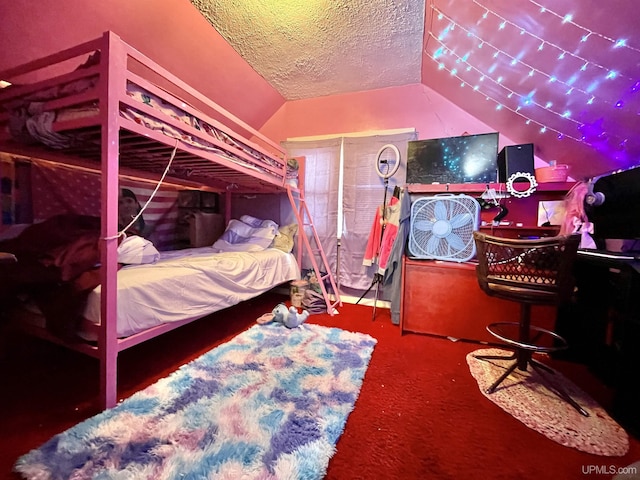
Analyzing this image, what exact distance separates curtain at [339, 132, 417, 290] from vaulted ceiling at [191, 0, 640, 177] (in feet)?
2.19

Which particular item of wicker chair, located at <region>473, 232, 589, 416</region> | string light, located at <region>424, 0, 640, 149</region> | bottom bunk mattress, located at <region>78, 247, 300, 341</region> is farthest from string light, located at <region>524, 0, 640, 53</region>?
bottom bunk mattress, located at <region>78, 247, 300, 341</region>

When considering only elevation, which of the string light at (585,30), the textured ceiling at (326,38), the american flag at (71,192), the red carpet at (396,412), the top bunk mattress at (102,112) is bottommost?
the red carpet at (396,412)

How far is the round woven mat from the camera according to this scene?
1.11 m

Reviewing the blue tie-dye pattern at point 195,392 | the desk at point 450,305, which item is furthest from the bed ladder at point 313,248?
the blue tie-dye pattern at point 195,392

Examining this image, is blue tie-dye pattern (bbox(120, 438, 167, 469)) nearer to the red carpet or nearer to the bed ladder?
the red carpet

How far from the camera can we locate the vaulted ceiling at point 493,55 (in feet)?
4.40

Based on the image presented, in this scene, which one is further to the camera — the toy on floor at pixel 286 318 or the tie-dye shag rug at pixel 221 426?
the toy on floor at pixel 286 318

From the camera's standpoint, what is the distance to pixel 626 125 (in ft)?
5.03

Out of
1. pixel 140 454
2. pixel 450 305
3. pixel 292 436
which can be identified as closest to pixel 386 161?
pixel 450 305

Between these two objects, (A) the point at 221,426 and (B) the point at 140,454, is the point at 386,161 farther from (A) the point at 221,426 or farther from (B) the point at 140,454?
(B) the point at 140,454

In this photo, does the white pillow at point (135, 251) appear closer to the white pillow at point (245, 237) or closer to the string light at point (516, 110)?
the white pillow at point (245, 237)

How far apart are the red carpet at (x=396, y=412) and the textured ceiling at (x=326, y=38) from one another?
248cm

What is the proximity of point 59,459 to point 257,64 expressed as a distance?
3.00 metres

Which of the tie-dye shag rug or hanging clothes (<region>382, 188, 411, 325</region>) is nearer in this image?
the tie-dye shag rug
